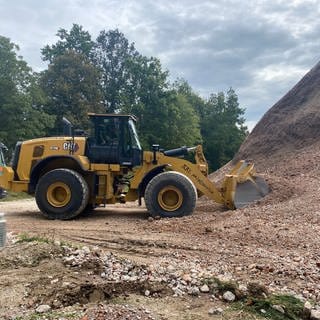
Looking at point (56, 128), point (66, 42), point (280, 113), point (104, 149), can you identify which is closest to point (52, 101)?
point (56, 128)

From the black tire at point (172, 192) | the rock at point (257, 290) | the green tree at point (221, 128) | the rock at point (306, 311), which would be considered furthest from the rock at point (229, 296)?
the green tree at point (221, 128)

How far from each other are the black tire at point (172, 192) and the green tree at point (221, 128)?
3554 cm

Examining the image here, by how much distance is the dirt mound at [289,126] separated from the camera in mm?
18580

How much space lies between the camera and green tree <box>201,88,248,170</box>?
4822 cm

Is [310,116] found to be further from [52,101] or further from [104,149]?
[52,101]

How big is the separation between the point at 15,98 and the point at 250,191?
54.3ft

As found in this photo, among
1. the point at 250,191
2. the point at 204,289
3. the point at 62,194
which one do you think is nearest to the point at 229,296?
the point at 204,289

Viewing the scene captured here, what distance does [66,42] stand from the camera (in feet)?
142

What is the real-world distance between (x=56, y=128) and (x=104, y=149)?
2223 centimetres

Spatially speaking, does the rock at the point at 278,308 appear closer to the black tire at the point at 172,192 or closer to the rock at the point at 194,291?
the rock at the point at 194,291

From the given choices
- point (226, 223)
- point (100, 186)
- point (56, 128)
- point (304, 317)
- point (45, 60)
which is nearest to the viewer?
point (304, 317)

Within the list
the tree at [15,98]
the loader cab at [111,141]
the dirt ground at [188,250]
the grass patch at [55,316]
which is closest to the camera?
the grass patch at [55,316]

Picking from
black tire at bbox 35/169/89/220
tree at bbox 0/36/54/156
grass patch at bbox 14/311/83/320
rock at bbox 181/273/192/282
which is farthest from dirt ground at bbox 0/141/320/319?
tree at bbox 0/36/54/156

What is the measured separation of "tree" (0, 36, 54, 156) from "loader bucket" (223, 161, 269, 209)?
15.8 metres
